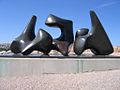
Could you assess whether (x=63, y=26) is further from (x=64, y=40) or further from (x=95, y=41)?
(x=95, y=41)

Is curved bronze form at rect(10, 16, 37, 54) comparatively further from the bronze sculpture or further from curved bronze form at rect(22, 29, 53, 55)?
curved bronze form at rect(22, 29, 53, 55)

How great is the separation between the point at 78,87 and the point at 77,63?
368 centimetres

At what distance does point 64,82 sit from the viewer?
12.3 m

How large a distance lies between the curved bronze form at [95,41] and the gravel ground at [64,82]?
483 cm

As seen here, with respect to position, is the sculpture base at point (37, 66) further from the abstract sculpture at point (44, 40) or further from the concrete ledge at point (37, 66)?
the abstract sculpture at point (44, 40)

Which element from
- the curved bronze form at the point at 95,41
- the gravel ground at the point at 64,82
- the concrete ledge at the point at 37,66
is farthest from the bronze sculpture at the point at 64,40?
the gravel ground at the point at 64,82

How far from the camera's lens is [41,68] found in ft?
48.2

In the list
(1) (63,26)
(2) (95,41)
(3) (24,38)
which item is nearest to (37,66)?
(3) (24,38)

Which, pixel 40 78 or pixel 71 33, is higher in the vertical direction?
pixel 71 33

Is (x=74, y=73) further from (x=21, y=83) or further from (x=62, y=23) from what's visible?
(x=62, y=23)

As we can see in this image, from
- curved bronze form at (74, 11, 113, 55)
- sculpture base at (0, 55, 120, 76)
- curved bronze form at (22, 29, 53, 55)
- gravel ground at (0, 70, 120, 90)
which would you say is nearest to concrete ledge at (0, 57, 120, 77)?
sculpture base at (0, 55, 120, 76)

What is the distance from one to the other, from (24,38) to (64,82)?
7.78 meters

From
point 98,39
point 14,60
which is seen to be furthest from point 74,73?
point 98,39

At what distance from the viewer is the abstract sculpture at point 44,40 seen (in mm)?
18219
